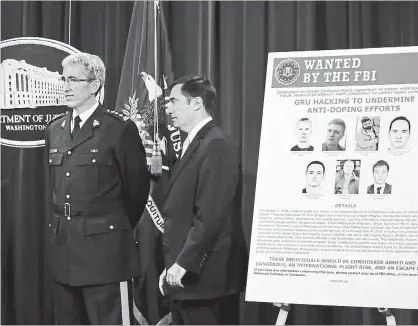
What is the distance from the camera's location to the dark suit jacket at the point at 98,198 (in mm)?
2775

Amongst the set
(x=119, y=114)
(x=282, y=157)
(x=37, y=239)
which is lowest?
(x=37, y=239)

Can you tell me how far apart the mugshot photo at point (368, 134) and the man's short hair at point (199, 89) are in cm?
77

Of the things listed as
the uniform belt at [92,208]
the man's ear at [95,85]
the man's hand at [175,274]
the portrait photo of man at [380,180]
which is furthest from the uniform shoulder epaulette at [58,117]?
the portrait photo of man at [380,180]

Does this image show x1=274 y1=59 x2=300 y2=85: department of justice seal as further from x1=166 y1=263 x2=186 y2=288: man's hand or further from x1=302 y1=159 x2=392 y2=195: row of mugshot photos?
x1=166 y1=263 x2=186 y2=288: man's hand

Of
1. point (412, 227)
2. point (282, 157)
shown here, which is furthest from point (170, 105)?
point (412, 227)

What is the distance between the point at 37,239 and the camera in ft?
9.80

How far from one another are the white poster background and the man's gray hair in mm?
942

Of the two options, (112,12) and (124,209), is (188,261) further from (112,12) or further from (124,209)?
(112,12)

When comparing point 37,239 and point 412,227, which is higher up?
point 412,227

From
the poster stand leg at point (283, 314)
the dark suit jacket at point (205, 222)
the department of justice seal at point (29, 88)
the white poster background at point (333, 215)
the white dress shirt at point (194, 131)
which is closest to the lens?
the white poster background at point (333, 215)

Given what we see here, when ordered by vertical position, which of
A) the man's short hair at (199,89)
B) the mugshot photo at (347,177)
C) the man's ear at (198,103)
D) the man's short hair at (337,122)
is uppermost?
the man's short hair at (199,89)

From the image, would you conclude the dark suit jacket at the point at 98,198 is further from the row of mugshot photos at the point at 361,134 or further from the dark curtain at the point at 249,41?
the row of mugshot photos at the point at 361,134

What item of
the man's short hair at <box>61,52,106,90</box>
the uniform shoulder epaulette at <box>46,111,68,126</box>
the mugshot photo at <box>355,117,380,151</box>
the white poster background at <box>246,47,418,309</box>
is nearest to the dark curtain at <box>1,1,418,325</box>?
the man's short hair at <box>61,52,106,90</box>

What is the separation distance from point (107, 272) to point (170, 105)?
2.94 ft
